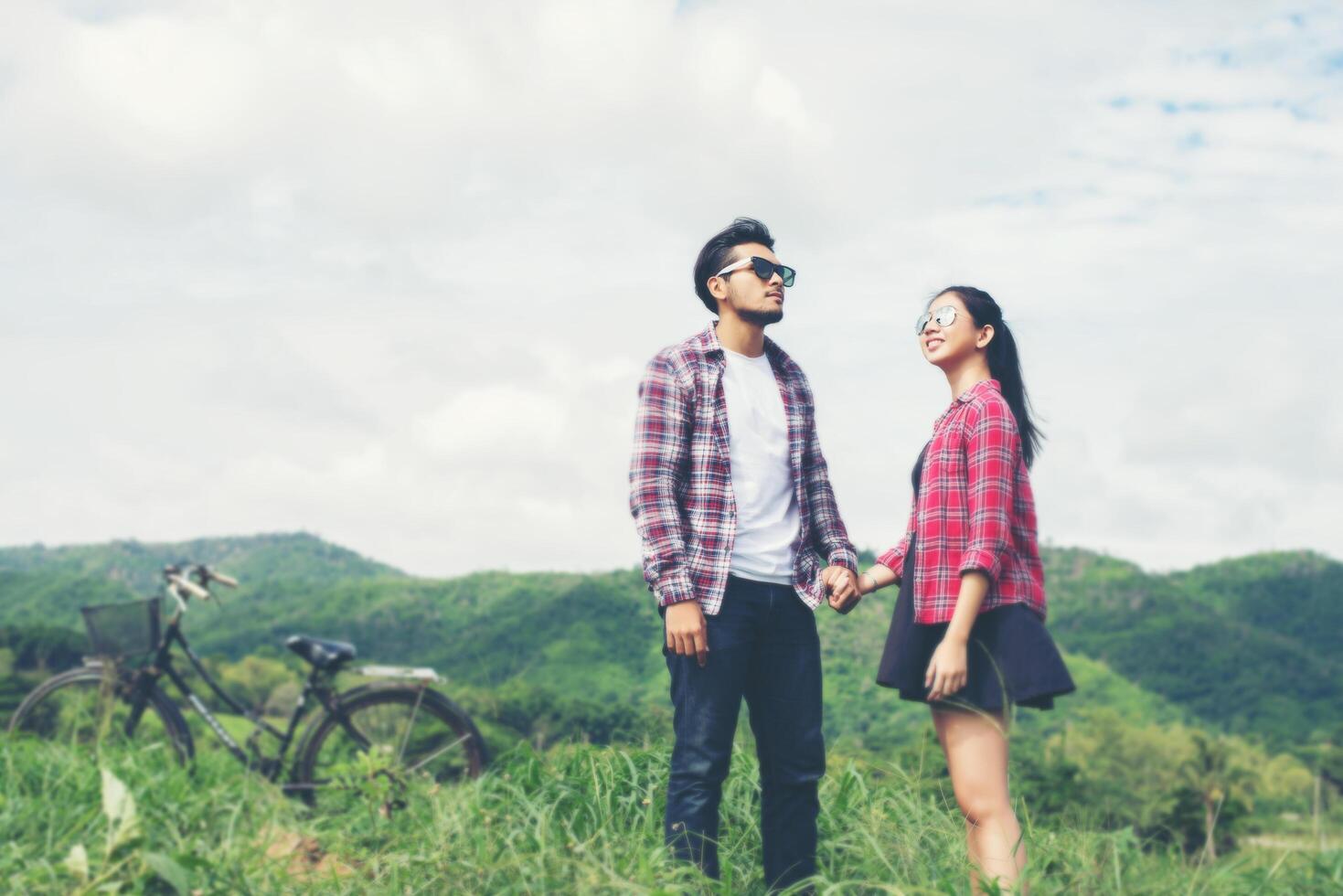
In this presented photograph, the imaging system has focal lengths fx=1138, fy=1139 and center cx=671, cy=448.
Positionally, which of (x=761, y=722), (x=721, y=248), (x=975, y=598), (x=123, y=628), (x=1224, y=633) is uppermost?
(x=1224, y=633)

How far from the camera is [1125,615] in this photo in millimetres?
74125

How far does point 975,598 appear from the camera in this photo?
2.68 m

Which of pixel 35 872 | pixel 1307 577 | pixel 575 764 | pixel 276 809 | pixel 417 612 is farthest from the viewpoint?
pixel 1307 577

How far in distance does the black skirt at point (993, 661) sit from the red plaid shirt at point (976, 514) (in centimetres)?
4

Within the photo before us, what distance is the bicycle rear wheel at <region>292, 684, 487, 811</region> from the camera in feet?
A: 17.6

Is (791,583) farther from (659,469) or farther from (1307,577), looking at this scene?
(1307,577)

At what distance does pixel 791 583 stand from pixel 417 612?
4995cm

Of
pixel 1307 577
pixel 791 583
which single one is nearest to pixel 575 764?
pixel 791 583

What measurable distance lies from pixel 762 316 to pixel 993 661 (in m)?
1.12

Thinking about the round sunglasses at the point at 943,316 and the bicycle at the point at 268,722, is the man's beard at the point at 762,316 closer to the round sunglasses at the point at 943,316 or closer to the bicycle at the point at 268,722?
the round sunglasses at the point at 943,316

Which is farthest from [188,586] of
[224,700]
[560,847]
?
[560,847]

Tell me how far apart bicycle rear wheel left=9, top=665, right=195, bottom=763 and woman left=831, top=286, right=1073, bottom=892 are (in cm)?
446

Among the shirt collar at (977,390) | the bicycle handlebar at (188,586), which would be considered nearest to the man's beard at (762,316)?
the shirt collar at (977,390)

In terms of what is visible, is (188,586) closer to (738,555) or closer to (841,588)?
(738,555)
